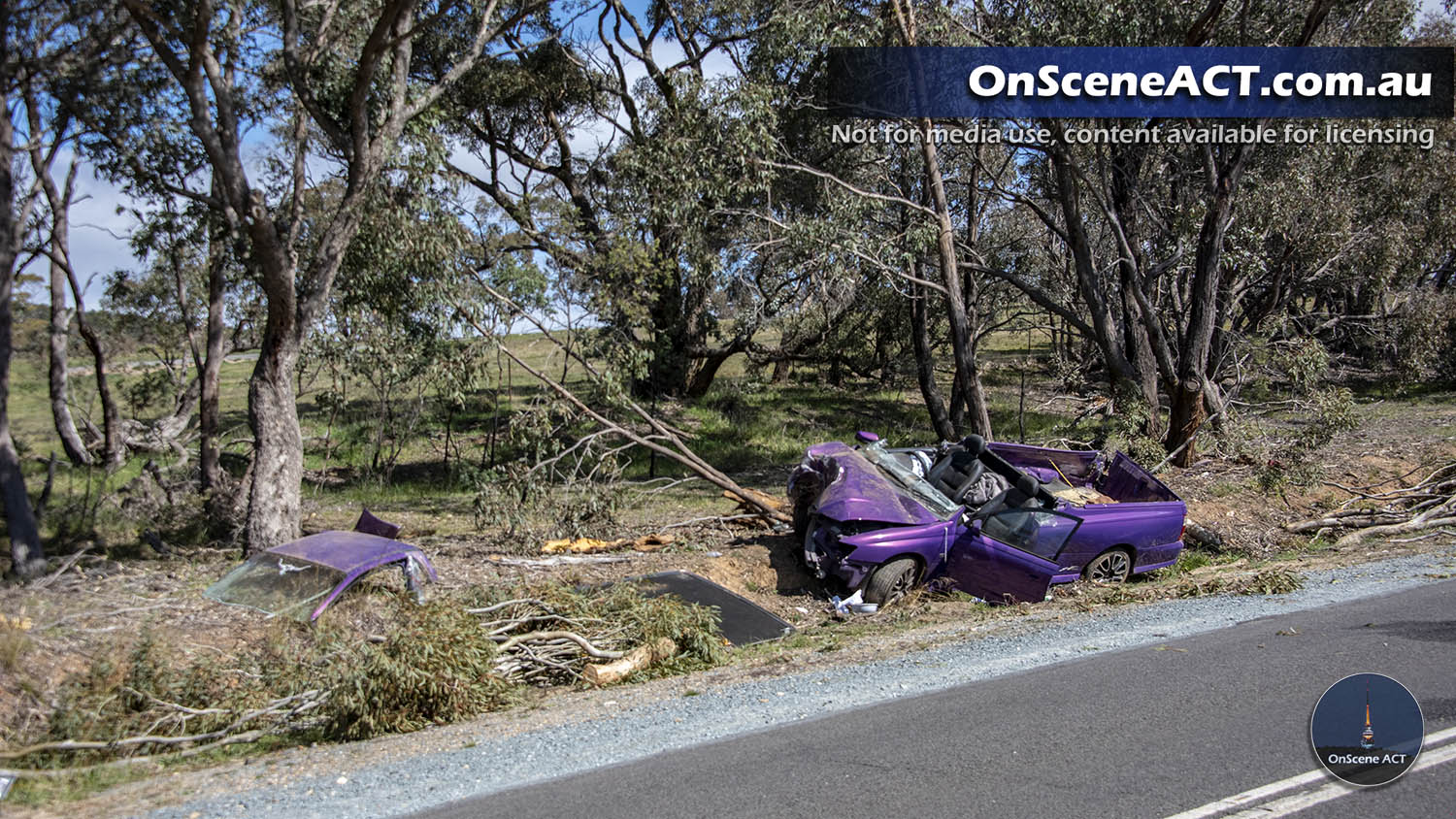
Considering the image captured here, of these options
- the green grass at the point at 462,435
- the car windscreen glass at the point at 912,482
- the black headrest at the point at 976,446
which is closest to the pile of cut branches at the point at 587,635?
the car windscreen glass at the point at 912,482

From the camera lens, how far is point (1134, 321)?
16938mm

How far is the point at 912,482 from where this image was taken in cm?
1065

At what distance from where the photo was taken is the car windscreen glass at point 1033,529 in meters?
9.80

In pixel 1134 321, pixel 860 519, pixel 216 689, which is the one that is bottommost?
pixel 216 689

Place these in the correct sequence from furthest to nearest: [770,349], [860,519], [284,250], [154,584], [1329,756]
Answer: [770,349]
[284,250]
[154,584]
[860,519]
[1329,756]

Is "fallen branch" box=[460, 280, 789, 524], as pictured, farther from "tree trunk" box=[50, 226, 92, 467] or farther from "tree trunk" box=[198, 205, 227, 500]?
"tree trunk" box=[50, 226, 92, 467]

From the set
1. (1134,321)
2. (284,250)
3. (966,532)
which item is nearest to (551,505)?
(284,250)

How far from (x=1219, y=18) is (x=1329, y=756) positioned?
590 inches

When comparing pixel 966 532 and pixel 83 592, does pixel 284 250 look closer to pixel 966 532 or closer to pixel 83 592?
pixel 83 592

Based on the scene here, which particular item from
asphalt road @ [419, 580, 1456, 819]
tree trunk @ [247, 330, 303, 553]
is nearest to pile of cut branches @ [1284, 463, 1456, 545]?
asphalt road @ [419, 580, 1456, 819]

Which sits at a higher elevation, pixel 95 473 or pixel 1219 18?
pixel 1219 18

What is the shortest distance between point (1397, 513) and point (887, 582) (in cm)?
783

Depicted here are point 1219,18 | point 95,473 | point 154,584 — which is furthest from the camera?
point 95,473

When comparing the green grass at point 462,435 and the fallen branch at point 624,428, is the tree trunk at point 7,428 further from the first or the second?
the fallen branch at point 624,428
